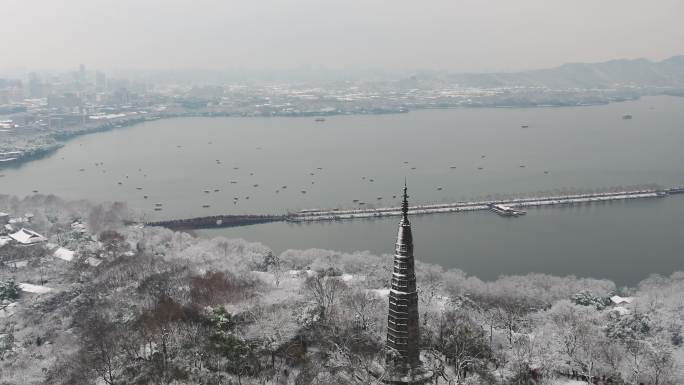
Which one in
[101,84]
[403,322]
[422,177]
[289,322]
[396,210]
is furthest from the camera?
[101,84]

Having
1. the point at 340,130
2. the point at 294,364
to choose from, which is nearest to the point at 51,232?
the point at 294,364

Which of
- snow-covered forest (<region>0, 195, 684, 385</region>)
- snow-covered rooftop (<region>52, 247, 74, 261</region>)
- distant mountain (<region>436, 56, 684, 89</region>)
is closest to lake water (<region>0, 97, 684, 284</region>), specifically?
snow-covered forest (<region>0, 195, 684, 385</region>)

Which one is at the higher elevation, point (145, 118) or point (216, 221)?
point (145, 118)

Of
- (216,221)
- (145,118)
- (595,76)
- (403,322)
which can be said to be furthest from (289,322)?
(595,76)

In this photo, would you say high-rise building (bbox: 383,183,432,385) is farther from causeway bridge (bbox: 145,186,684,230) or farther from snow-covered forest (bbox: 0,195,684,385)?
causeway bridge (bbox: 145,186,684,230)

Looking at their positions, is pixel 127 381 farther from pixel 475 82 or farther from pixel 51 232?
pixel 475 82

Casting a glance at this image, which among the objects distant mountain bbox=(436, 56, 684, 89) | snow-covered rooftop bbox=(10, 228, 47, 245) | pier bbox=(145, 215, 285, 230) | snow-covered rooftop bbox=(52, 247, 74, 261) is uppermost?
distant mountain bbox=(436, 56, 684, 89)

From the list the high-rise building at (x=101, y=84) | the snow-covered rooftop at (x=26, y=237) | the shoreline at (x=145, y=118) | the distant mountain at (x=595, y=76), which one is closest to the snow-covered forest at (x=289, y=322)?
the snow-covered rooftop at (x=26, y=237)

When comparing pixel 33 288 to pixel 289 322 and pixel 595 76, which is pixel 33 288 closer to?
pixel 289 322
